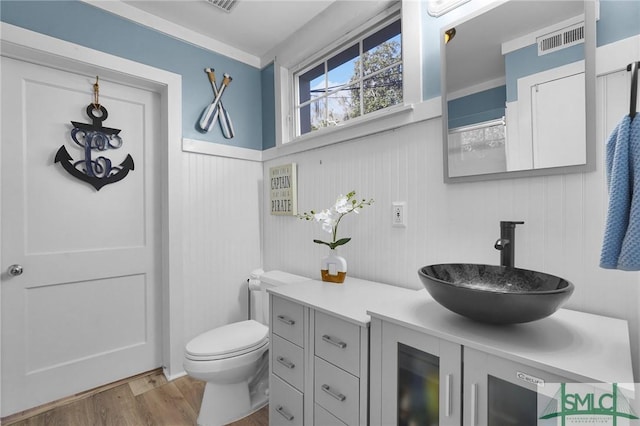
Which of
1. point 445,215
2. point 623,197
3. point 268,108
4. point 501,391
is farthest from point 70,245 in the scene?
point 623,197

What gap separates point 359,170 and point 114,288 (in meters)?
1.84

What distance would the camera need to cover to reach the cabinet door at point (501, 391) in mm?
730

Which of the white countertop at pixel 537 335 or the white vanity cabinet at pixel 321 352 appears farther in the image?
the white vanity cabinet at pixel 321 352

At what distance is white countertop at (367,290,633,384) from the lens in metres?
0.69

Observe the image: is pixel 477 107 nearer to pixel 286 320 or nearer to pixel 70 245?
pixel 286 320

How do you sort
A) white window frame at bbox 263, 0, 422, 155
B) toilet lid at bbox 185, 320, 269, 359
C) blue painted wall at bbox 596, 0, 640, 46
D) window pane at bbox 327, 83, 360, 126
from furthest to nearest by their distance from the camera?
window pane at bbox 327, 83, 360, 126
toilet lid at bbox 185, 320, 269, 359
white window frame at bbox 263, 0, 422, 155
blue painted wall at bbox 596, 0, 640, 46

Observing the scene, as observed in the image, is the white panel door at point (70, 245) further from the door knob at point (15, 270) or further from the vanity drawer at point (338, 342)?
the vanity drawer at point (338, 342)

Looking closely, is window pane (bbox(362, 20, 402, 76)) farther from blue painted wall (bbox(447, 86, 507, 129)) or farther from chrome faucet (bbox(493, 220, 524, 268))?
chrome faucet (bbox(493, 220, 524, 268))

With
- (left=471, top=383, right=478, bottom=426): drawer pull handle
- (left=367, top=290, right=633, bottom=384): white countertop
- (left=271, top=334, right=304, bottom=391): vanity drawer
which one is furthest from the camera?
(left=271, top=334, right=304, bottom=391): vanity drawer

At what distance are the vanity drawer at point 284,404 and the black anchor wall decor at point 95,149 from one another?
65.5 inches

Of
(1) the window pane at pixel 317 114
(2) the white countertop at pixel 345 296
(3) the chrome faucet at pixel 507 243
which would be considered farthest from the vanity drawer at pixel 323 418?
(1) the window pane at pixel 317 114

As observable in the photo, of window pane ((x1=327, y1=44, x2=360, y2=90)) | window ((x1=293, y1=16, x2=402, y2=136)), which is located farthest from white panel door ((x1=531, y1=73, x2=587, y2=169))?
window pane ((x1=327, y1=44, x2=360, y2=90))

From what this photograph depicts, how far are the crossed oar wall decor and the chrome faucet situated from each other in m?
2.03

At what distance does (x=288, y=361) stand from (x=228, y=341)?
471mm
